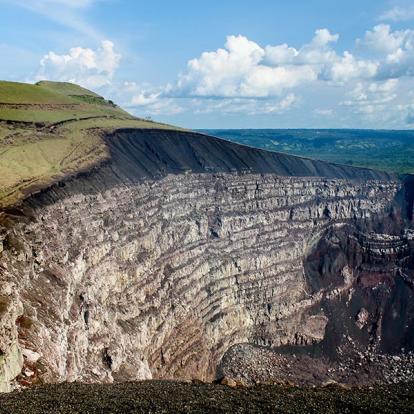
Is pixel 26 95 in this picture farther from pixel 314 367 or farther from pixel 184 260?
pixel 314 367

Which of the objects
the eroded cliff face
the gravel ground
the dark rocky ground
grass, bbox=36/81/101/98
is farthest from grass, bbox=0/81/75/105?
the gravel ground

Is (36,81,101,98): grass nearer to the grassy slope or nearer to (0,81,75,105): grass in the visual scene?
(0,81,75,105): grass

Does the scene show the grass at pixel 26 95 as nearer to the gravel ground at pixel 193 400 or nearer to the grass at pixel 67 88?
the grass at pixel 67 88

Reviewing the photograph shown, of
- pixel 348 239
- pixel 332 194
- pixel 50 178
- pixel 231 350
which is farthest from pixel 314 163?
pixel 50 178

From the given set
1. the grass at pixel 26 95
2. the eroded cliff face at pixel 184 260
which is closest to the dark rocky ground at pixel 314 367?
the eroded cliff face at pixel 184 260

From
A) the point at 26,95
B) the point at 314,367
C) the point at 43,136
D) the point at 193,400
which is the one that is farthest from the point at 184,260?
the point at 26,95
